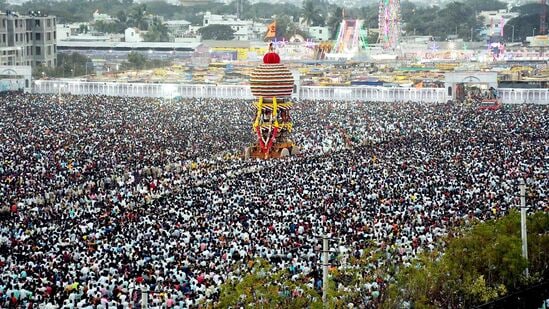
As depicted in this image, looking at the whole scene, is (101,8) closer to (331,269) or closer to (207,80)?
(207,80)

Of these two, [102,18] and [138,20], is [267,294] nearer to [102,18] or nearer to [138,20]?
[138,20]

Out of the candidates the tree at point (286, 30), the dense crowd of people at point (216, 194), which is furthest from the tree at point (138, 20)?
the dense crowd of people at point (216, 194)

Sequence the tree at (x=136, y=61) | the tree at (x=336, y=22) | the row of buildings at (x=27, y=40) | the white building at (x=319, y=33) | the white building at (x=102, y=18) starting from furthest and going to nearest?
the white building at (x=102, y=18), the white building at (x=319, y=33), the tree at (x=336, y=22), the tree at (x=136, y=61), the row of buildings at (x=27, y=40)

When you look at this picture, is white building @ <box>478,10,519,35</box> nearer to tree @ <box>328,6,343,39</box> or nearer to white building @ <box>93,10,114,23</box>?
tree @ <box>328,6,343,39</box>

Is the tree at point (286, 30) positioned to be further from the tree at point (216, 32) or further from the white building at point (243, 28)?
the tree at point (216, 32)

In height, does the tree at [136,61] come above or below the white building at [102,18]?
below

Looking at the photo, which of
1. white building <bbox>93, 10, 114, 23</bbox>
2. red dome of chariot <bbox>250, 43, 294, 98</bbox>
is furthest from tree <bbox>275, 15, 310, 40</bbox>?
red dome of chariot <bbox>250, 43, 294, 98</bbox>

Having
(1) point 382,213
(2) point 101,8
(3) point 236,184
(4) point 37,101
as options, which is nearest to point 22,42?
(4) point 37,101
